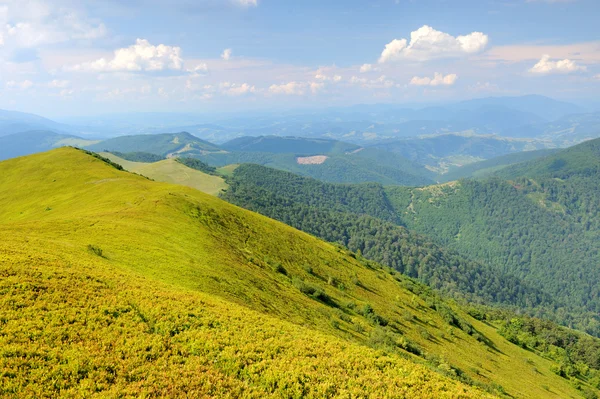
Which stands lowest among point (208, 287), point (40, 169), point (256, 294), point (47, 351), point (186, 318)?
point (256, 294)

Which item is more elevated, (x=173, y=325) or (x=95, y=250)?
(x=95, y=250)

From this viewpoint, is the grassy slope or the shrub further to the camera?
the shrub

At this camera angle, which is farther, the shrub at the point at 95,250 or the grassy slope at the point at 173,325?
the shrub at the point at 95,250

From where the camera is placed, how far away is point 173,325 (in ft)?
54.7

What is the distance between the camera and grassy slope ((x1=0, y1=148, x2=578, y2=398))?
1273 cm

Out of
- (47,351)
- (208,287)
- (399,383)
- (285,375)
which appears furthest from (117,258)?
(399,383)

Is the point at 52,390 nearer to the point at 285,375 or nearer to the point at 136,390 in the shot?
the point at 136,390

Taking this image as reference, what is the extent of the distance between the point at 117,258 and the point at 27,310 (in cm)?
1309

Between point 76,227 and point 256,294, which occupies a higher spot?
point 76,227

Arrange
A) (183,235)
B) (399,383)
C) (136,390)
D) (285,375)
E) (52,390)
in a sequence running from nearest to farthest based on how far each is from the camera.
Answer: (52,390) → (136,390) → (285,375) → (399,383) → (183,235)

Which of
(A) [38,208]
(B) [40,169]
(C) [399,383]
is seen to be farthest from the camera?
(B) [40,169]

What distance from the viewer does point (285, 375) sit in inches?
571

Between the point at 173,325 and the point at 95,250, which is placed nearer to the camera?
the point at 173,325

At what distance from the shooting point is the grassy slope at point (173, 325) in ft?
41.8
